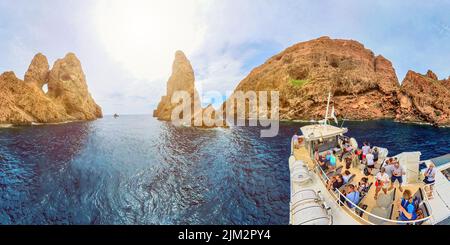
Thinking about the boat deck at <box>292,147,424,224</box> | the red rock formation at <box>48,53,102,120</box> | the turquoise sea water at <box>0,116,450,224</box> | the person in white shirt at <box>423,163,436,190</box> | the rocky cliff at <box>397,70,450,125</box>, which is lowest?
the turquoise sea water at <box>0,116,450,224</box>

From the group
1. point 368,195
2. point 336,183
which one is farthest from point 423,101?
point 336,183

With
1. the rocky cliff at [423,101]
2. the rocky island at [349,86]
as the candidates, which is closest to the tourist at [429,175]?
the rocky cliff at [423,101]

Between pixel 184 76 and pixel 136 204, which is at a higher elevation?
pixel 184 76

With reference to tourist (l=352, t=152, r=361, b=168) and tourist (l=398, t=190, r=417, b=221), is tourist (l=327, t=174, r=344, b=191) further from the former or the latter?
tourist (l=352, t=152, r=361, b=168)

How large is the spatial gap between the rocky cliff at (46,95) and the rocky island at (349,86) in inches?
3294

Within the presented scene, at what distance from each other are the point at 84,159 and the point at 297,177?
24813 millimetres

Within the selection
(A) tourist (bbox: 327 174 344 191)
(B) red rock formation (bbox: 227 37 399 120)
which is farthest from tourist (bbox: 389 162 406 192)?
(B) red rock formation (bbox: 227 37 399 120)

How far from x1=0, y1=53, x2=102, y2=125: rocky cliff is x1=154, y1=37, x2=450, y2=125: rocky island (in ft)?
274

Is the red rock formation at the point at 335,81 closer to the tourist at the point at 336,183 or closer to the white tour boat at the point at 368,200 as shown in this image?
the white tour boat at the point at 368,200

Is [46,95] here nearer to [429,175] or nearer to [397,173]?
[397,173]

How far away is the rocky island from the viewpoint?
51.2 m
